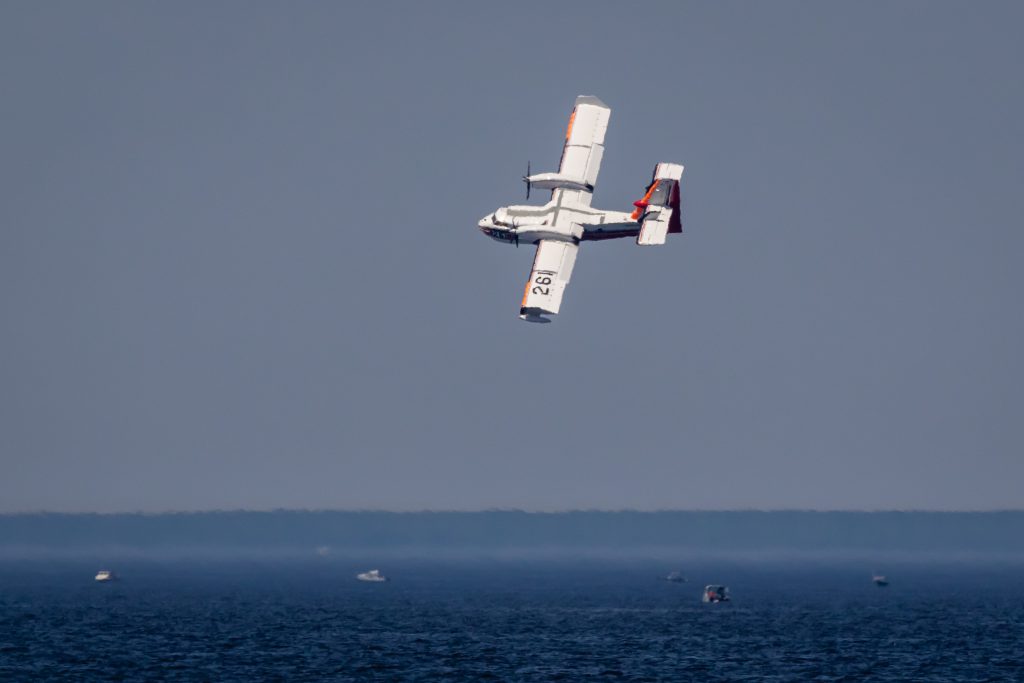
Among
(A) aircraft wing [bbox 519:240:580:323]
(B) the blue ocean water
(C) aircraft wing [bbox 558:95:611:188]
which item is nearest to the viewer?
(A) aircraft wing [bbox 519:240:580:323]

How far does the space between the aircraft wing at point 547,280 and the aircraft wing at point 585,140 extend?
695 centimetres

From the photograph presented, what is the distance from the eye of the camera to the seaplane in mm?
87188

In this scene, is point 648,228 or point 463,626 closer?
point 648,228

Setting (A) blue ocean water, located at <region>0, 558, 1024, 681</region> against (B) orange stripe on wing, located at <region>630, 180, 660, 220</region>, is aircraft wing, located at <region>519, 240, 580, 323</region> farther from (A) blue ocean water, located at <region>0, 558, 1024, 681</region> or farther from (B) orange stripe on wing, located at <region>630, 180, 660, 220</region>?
(A) blue ocean water, located at <region>0, 558, 1024, 681</region>

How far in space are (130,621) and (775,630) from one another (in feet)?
293

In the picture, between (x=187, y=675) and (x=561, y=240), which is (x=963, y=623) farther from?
(x=561, y=240)

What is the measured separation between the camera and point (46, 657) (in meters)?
140

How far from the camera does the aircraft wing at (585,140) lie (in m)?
95.0

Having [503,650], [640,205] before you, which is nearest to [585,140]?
[640,205]

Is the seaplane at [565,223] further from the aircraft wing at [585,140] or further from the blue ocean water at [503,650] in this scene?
the blue ocean water at [503,650]

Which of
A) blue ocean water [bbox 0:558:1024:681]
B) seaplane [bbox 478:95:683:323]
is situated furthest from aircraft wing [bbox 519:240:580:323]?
blue ocean water [bbox 0:558:1024:681]

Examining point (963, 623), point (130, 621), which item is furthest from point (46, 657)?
point (963, 623)

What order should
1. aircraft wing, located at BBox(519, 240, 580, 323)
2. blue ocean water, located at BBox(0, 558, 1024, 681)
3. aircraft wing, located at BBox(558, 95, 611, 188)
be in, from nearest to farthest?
aircraft wing, located at BBox(519, 240, 580, 323) → aircraft wing, located at BBox(558, 95, 611, 188) → blue ocean water, located at BBox(0, 558, 1024, 681)

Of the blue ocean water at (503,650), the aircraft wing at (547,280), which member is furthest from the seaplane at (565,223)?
the blue ocean water at (503,650)
